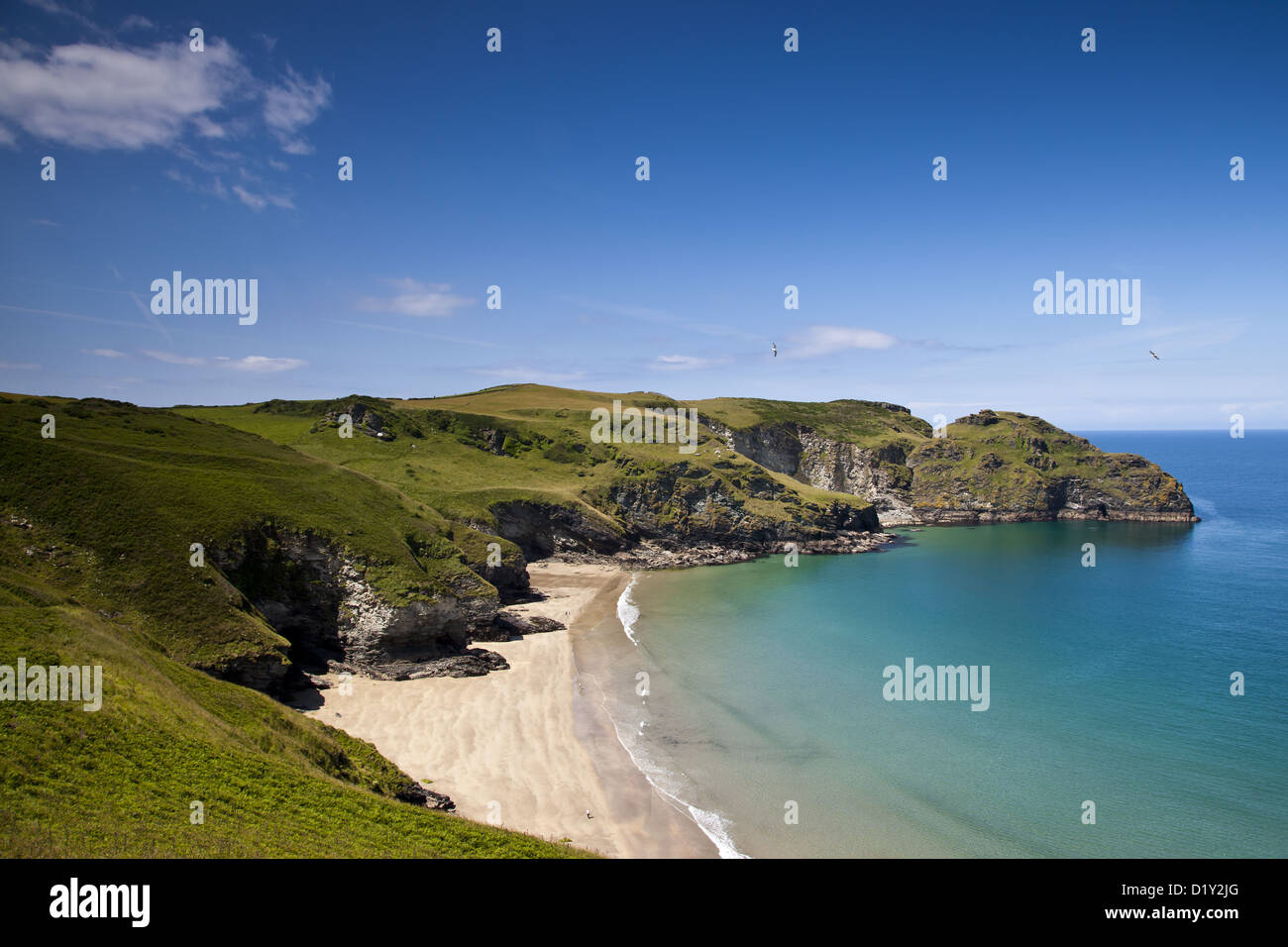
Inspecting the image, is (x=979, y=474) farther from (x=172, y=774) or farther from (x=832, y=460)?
(x=172, y=774)

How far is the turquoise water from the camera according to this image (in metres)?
30.6

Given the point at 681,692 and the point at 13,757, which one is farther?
the point at 681,692

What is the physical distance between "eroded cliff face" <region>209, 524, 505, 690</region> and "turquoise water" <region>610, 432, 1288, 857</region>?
15.1m

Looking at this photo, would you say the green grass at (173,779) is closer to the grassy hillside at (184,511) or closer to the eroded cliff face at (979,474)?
the grassy hillside at (184,511)

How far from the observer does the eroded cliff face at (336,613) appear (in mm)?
46625

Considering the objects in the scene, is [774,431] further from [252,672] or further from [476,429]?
[252,672]

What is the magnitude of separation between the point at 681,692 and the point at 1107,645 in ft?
134

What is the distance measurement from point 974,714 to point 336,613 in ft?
153

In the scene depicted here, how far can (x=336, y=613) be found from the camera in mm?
48406

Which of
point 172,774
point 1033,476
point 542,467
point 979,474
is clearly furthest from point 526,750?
point 1033,476

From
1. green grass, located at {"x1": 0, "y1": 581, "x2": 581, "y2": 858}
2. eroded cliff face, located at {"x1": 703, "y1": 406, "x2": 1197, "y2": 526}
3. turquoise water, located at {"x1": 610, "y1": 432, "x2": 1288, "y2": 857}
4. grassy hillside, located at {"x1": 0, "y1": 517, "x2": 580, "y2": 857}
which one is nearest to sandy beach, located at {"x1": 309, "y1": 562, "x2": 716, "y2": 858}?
turquoise water, located at {"x1": 610, "y1": 432, "x2": 1288, "y2": 857}

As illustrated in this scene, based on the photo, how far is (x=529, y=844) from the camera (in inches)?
818

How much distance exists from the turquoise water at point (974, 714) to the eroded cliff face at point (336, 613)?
15131 millimetres
